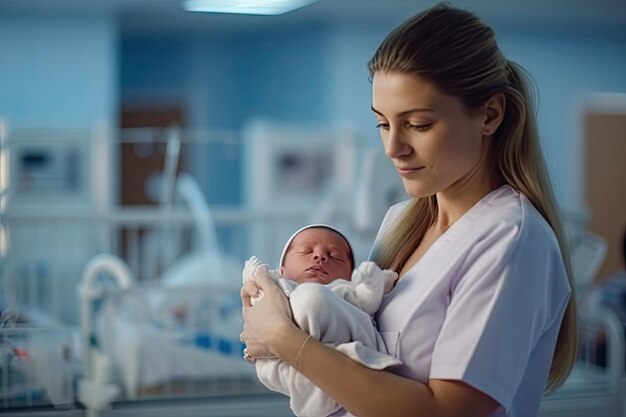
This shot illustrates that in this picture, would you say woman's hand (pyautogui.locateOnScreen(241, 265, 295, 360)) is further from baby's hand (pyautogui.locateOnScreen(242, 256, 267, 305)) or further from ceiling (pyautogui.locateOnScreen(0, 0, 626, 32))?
ceiling (pyautogui.locateOnScreen(0, 0, 626, 32))

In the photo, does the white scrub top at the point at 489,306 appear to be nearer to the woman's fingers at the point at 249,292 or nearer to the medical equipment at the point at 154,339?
the woman's fingers at the point at 249,292

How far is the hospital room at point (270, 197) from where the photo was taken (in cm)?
101

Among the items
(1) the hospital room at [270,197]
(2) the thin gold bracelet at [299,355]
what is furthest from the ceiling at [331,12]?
(2) the thin gold bracelet at [299,355]

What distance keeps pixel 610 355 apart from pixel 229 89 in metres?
4.30

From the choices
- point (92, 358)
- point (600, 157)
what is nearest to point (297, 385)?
point (92, 358)

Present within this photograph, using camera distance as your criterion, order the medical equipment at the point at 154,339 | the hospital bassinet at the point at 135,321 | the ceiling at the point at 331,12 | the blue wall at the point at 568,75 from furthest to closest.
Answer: the blue wall at the point at 568,75 → the ceiling at the point at 331,12 → the medical equipment at the point at 154,339 → the hospital bassinet at the point at 135,321

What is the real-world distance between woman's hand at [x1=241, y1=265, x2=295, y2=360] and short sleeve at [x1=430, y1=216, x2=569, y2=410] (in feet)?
0.54

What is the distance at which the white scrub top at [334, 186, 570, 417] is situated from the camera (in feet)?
3.16

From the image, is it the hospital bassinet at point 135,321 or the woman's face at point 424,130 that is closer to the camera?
the woman's face at point 424,130

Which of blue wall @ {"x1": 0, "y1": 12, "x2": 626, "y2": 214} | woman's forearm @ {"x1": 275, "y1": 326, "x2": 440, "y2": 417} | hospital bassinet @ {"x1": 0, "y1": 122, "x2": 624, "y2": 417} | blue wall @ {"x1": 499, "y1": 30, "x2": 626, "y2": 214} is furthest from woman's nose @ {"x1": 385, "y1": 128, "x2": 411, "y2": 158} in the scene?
blue wall @ {"x1": 499, "y1": 30, "x2": 626, "y2": 214}

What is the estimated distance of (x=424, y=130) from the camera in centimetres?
99

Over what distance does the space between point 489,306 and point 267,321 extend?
0.24m

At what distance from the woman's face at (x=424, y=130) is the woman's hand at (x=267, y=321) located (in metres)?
0.19

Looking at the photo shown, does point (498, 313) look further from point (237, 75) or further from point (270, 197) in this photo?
point (237, 75)
